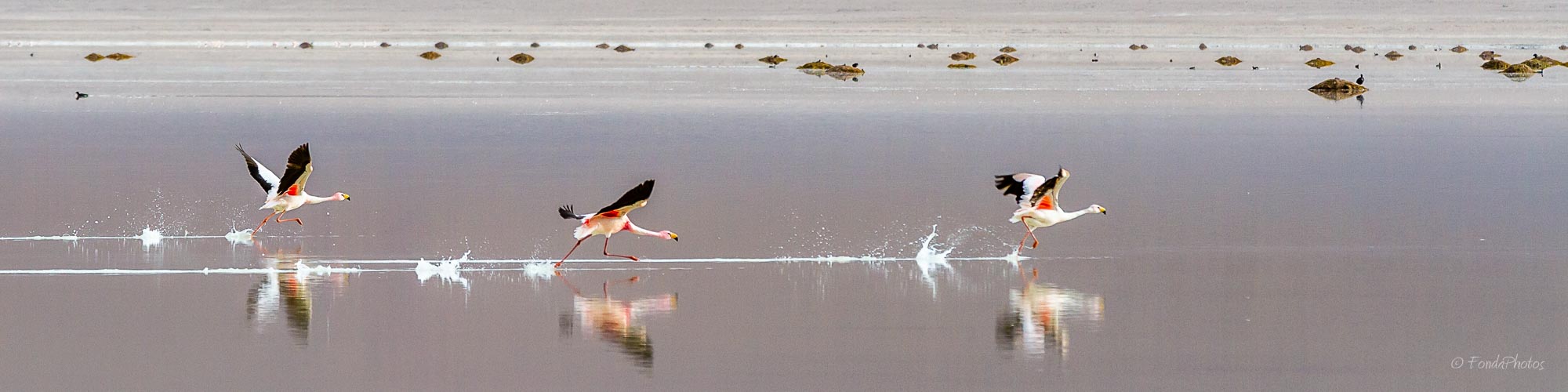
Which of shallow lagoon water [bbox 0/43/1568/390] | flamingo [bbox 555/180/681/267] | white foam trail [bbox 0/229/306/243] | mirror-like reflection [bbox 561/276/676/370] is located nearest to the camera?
shallow lagoon water [bbox 0/43/1568/390]

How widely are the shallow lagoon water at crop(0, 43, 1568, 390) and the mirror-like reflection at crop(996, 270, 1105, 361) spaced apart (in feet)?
0.11

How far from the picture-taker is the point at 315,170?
19766mm

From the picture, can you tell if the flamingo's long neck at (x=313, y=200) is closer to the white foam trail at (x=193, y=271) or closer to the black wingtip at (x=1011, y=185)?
the white foam trail at (x=193, y=271)

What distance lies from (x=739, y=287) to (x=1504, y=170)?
11.9 meters

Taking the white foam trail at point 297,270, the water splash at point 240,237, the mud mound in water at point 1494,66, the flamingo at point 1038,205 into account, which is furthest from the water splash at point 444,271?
the mud mound in water at point 1494,66

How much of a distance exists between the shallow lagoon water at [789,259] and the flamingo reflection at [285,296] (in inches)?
1.5

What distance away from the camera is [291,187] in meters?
13.8

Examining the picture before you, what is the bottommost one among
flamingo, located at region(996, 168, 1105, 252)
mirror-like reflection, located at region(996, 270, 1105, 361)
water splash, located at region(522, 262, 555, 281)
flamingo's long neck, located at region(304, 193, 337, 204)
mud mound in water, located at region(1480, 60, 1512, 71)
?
mirror-like reflection, located at region(996, 270, 1105, 361)

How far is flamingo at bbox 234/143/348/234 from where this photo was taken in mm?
13672

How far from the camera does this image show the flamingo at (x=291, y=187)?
538 inches

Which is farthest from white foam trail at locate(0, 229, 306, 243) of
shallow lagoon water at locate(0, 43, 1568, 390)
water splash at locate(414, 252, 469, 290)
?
water splash at locate(414, 252, 469, 290)

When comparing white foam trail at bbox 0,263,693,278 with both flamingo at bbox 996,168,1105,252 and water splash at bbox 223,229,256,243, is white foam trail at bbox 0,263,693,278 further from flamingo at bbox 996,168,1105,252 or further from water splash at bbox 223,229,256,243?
flamingo at bbox 996,168,1105,252

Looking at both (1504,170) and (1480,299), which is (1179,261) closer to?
(1480,299)

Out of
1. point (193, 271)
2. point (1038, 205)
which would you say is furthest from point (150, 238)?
point (1038, 205)
